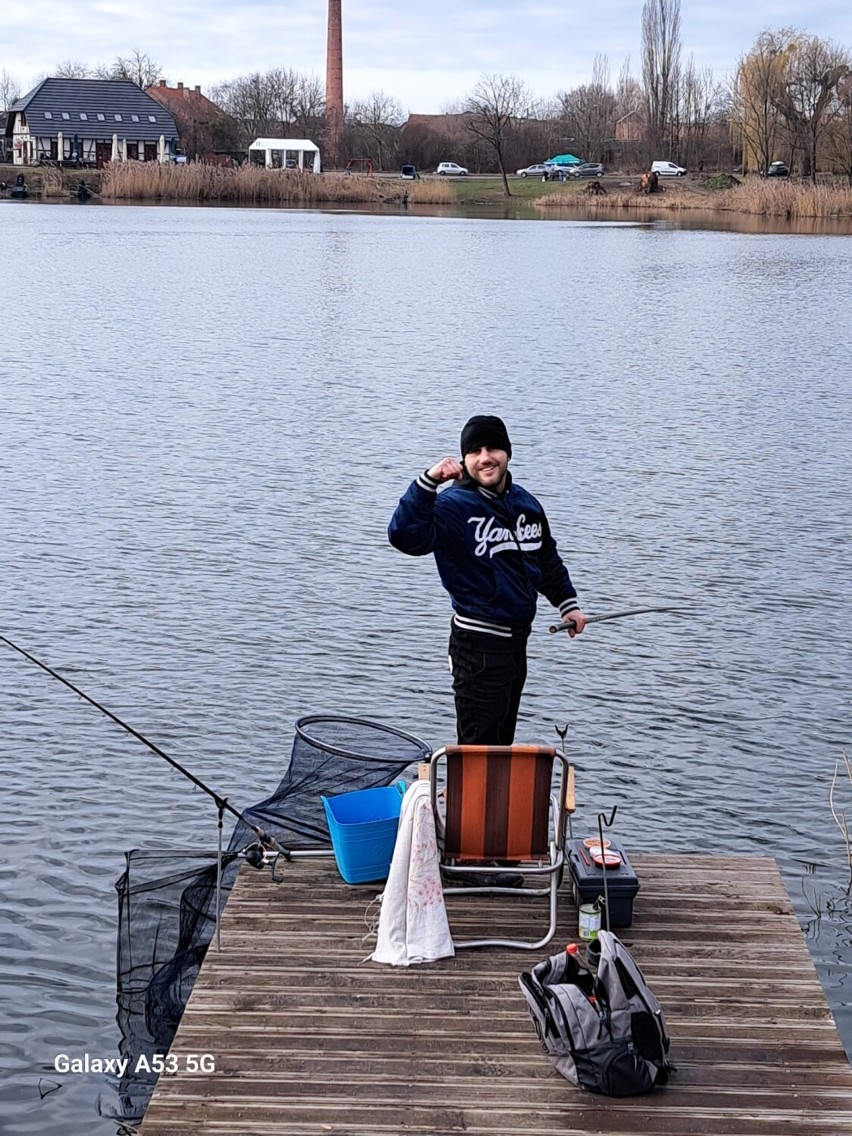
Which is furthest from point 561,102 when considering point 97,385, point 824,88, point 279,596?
point 279,596

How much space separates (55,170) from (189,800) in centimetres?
8775

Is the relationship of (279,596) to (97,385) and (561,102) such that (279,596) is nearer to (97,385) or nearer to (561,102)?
(97,385)

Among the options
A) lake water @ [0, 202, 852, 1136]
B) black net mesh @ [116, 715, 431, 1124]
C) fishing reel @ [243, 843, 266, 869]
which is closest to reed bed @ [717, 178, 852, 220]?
lake water @ [0, 202, 852, 1136]

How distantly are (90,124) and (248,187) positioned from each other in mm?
27679

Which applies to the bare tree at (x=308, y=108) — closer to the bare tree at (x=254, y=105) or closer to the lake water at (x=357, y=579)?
the bare tree at (x=254, y=105)

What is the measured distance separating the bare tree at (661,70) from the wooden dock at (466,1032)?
97255 mm

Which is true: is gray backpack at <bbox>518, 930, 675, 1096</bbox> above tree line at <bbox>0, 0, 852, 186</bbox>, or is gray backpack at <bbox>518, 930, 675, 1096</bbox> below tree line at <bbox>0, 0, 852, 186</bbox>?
below

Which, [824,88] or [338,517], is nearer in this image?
[338,517]

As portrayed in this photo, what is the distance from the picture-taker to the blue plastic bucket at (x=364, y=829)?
5668 mm

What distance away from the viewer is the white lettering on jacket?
5773 millimetres

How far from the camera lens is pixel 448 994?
5043 millimetres

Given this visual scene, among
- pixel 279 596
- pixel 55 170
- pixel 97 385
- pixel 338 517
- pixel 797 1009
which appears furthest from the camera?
pixel 55 170

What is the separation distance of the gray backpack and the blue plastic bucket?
44.7 inches

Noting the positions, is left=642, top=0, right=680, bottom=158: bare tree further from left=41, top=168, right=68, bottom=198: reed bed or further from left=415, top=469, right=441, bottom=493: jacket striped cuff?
left=415, top=469, right=441, bottom=493: jacket striped cuff
